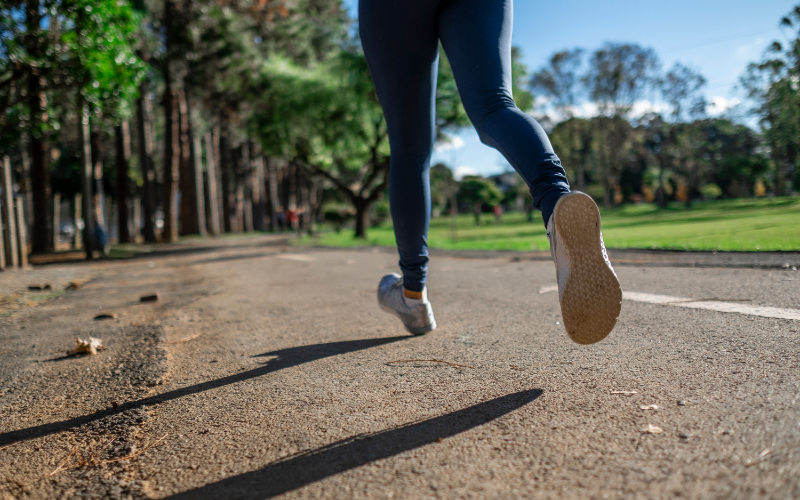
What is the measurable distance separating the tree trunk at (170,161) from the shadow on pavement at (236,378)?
2166 centimetres

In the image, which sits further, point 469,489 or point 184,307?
point 184,307

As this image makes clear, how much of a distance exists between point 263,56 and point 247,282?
23637 millimetres

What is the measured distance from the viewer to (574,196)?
4.39ft

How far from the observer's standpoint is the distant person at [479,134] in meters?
1.36

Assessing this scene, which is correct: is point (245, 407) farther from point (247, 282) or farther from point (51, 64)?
point (51, 64)

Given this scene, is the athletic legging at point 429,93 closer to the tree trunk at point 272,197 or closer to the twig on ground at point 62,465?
the twig on ground at point 62,465

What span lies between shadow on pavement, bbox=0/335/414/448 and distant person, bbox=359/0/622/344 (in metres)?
0.27

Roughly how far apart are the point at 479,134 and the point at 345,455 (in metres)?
1.12

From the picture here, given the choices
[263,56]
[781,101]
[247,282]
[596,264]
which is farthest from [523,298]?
A: [263,56]

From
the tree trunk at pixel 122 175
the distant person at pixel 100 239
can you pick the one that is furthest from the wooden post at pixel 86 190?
the tree trunk at pixel 122 175

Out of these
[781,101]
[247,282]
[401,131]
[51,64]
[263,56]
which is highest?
[263,56]

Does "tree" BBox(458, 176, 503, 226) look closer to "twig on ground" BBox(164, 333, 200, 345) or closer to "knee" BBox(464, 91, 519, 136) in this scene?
"twig on ground" BBox(164, 333, 200, 345)

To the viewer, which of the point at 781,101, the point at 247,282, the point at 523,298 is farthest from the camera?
the point at 781,101

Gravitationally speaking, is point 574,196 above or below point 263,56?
below
